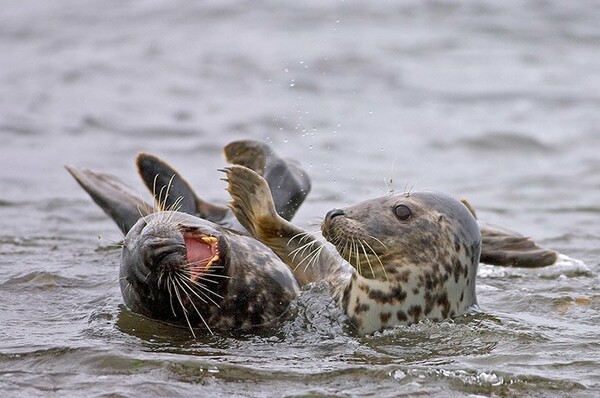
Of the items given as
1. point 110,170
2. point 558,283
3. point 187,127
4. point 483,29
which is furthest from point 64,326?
point 483,29

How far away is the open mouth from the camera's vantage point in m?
6.04

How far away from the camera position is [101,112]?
14.1 metres

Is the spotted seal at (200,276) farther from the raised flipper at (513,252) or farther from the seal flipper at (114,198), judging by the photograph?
the raised flipper at (513,252)

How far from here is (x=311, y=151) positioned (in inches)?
496

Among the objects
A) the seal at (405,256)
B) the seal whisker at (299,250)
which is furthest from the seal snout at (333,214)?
the seal whisker at (299,250)

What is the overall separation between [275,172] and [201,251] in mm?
1688

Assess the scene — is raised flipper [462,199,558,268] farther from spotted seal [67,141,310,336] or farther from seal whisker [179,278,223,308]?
seal whisker [179,278,223,308]

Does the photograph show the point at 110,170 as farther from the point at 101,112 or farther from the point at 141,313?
the point at 141,313

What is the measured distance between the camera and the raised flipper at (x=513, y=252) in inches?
306

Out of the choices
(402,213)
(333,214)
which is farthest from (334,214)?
(402,213)

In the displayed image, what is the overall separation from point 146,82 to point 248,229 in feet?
29.6

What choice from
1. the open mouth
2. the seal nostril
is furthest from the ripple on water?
the open mouth

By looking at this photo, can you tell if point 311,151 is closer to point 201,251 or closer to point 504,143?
point 504,143

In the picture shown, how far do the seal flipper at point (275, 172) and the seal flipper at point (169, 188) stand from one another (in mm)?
323
